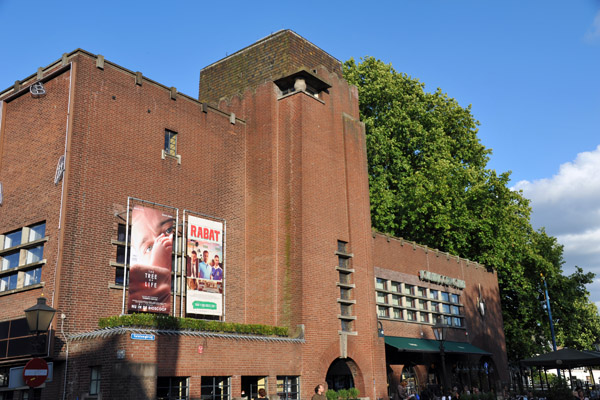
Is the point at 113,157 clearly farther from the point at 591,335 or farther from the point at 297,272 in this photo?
the point at 591,335

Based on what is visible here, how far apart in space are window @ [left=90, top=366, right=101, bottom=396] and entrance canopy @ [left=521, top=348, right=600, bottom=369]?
18.1 metres

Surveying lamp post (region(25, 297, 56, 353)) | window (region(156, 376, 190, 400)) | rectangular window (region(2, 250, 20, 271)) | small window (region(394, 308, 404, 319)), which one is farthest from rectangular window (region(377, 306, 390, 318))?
lamp post (region(25, 297, 56, 353))

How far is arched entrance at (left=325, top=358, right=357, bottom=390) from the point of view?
2497 centimetres

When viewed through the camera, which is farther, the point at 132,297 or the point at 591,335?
the point at 591,335

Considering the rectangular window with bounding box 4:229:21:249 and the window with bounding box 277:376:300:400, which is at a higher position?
the rectangular window with bounding box 4:229:21:249

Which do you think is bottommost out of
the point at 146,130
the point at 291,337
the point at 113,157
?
the point at 291,337

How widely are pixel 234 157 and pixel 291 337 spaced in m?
8.50

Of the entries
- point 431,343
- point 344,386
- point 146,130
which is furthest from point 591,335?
point 146,130

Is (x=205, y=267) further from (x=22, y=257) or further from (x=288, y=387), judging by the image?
(x=22, y=257)

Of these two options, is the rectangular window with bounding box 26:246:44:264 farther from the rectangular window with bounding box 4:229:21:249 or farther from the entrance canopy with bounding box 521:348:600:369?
the entrance canopy with bounding box 521:348:600:369

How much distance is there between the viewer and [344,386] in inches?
999

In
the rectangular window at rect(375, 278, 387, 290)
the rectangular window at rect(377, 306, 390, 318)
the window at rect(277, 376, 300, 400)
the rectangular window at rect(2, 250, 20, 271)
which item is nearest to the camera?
the rectangular window at rect(2, 250, 20, 271)

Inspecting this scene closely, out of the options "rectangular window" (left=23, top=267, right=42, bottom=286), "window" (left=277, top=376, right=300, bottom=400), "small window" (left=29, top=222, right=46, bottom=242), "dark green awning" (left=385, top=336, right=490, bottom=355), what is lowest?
"window" (left=277, top=376, right=300, bottom=400)

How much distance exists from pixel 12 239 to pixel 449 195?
90.0 ft
